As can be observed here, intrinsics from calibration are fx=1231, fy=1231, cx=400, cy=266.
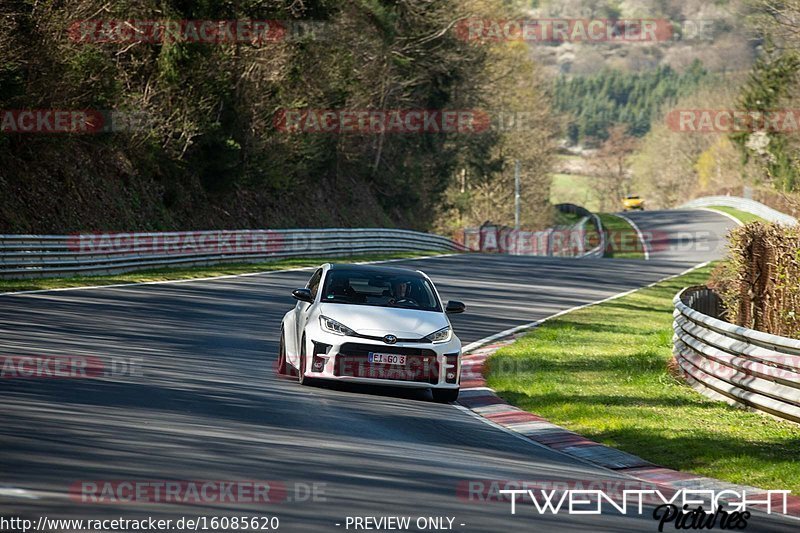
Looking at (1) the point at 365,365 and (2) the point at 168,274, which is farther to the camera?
(2) the point at 168,274

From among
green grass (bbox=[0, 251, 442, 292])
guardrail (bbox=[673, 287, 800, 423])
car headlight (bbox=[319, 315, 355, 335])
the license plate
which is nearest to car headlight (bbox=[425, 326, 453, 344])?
the license plate

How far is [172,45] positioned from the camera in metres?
40.9

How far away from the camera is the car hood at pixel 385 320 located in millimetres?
14656

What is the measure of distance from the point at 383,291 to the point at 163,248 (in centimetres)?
1971

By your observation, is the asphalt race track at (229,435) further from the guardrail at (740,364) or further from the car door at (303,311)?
the guardrail at (740,364)

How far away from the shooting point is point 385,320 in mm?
14828

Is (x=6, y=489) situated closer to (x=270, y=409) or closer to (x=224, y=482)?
(x=224, y=482)

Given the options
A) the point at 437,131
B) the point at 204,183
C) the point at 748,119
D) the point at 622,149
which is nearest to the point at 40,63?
the point at 204,183

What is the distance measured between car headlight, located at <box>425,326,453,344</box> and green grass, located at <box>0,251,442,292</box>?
43.2 ft

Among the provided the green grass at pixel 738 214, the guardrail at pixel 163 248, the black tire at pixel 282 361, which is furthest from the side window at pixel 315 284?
the green grass at pixel 738 214

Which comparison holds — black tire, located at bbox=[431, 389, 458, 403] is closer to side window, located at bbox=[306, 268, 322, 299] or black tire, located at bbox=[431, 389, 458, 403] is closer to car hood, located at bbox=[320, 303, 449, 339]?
car hood, located at bbox=[320, 303, 449, 339]

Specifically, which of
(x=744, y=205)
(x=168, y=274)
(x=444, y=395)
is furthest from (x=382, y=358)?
(x=744, y=205)

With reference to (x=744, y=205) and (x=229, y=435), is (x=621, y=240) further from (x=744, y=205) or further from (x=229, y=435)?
(x=229, y=435)

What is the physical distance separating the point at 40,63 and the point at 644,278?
24.0m
